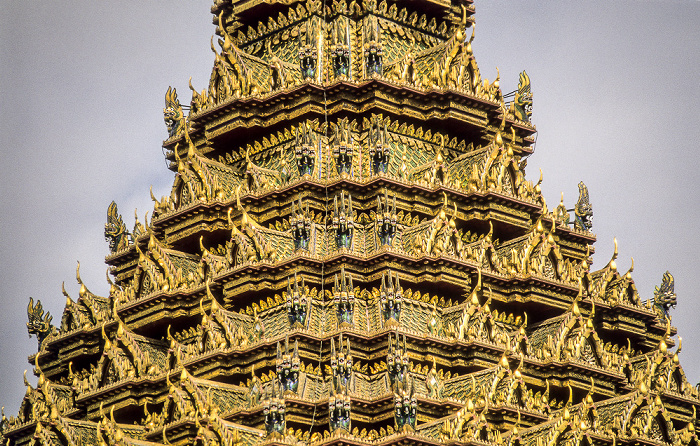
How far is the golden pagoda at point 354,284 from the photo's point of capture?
2373 inches

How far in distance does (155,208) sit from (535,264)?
1264 cm

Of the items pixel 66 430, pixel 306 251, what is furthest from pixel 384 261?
pixel 66 430

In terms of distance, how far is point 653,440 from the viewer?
63406 mm

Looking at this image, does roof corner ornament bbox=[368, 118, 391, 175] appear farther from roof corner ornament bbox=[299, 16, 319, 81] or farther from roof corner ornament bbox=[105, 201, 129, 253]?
roof corner ornament bbox=[105, 201, 129, 253]

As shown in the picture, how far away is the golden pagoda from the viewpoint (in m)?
60.3

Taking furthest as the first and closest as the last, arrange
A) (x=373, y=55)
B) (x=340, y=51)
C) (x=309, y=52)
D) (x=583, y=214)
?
(x=583, y=214)
(x=309, y=52)
(x=340, y=51)
(x=373, y=55)

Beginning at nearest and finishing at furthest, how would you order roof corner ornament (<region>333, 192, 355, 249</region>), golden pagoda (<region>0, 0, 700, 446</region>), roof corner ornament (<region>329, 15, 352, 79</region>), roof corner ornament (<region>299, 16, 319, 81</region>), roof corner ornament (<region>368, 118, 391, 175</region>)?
1. golden pagoda (<region>0, 0, 700, 446</region>)
2. roof corner ornament (<region>333, 192, 355, 249</region>)
3. roof corner ornament (<region>368, 118, 391, 175</region>)
4. roof corner ornament (<region>329, 15, 352, 79</region>)
5. roof corner ornament (<region>299, 16, 319, 81</region>)

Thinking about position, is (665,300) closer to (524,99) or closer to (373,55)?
(524,99)

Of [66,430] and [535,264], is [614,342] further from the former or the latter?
[66,430]

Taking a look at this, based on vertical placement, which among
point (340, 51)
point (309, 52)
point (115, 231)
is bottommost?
point (115, 231)

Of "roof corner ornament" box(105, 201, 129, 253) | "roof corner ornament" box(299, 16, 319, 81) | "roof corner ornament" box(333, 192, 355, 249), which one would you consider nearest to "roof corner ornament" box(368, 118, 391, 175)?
"roof corner ornament" box(333, 192, 355, 249)

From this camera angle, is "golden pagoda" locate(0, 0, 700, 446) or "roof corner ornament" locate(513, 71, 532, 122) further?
"roof corner ornament" locate(513, 71, 532, 122)

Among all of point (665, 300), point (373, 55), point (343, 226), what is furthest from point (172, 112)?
point (665, 300)

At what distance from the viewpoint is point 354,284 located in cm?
6294
